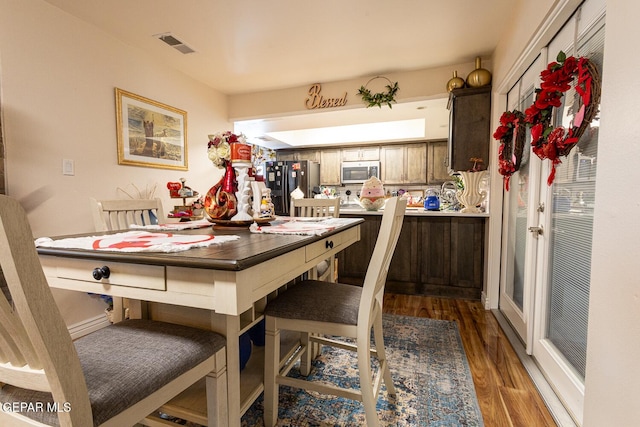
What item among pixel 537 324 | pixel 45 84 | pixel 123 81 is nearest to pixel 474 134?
pixel 537 324

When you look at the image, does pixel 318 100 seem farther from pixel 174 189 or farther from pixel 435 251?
pixel 435 251

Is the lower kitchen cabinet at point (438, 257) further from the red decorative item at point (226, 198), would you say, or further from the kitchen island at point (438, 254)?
the red decorative item at point (226, 198)

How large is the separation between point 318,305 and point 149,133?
2542mm

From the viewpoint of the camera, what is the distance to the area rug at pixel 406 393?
1332 millimetres

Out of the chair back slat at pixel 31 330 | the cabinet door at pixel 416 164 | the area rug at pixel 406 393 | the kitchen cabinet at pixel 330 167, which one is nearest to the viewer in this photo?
the chair back slat at pixel 31 330

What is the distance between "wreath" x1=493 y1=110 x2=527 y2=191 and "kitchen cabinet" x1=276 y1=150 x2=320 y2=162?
3.98 m

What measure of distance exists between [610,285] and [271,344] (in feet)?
3.94

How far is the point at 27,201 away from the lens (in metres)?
1.97

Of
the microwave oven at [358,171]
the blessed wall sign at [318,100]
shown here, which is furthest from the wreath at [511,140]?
the microwave oven at [358,171]

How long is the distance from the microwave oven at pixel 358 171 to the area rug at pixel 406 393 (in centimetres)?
369

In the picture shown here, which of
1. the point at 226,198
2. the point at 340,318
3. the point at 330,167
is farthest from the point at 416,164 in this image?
the point at 340,318

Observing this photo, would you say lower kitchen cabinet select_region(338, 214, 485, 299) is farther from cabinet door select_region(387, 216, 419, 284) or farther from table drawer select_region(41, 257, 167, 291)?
table drawer select_region(41, 257, 167, 291)

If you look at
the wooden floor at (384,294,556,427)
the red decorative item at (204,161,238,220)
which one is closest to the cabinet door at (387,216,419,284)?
the wooden floor at (384,294,556,427)

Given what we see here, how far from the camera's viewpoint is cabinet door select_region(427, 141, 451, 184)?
504 centimetres
